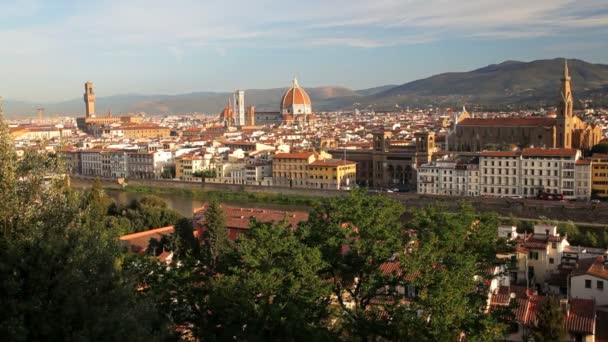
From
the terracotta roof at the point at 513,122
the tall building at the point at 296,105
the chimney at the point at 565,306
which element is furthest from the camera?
the tall building at the point at 296,105

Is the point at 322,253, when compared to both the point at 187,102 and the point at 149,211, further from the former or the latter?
the point at 187,102

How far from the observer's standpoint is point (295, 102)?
6366cm

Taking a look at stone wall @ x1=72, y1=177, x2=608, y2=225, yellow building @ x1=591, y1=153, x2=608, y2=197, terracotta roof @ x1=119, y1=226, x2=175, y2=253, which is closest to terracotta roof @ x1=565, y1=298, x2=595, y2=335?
terracotta roof @ x1=119, y1=226, x2=175, y2=253

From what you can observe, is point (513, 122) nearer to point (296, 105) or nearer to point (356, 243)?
point (356, 243)

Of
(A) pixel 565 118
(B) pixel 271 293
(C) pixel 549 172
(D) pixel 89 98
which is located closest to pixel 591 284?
(B) pixel 271 293

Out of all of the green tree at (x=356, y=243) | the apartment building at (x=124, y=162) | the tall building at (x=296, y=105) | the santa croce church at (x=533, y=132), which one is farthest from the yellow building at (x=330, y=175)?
the tall building at (x=296, y=105)

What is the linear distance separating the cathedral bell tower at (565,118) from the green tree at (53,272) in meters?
25.7

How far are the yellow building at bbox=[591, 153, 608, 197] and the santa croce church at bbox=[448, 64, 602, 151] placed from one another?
6043mm

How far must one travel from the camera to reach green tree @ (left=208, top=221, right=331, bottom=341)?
4430 mm

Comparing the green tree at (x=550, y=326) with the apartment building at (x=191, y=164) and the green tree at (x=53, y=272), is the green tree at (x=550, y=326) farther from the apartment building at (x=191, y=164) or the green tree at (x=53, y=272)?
the apartment building at (x=191, y=164)

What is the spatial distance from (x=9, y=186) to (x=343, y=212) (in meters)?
2.68

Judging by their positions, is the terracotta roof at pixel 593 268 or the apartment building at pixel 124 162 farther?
the apartment building at pixel 124 162

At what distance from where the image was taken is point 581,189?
21.4m

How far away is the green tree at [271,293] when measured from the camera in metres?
4.43
